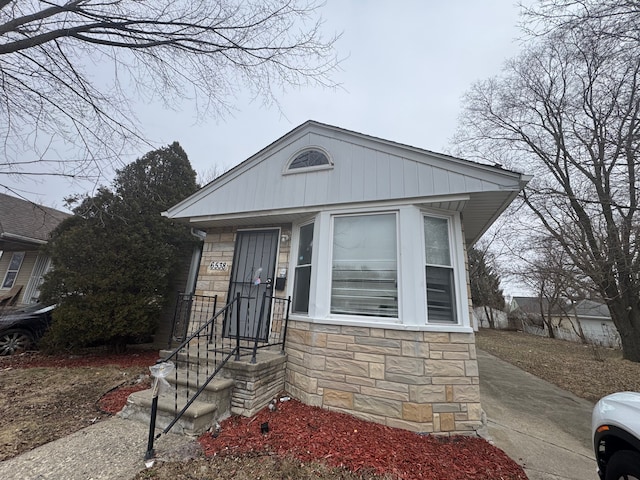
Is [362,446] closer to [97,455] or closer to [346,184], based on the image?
[97,455]

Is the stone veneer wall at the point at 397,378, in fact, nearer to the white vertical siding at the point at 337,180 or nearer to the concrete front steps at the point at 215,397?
the concrete front steps at the point at 215,397

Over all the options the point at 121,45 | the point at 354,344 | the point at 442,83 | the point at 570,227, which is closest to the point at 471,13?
the point at 442,83

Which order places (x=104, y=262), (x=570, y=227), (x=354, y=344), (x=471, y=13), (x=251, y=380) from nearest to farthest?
(x=251, y=380), (x=354, y=344), (x=471, y=13), (x=104, y=262), (x=570, y=227)

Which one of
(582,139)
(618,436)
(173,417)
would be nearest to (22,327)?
(173,417)

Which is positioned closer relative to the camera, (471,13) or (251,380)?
(251,380)

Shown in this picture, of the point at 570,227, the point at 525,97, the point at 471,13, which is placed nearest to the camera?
the point at 471,13

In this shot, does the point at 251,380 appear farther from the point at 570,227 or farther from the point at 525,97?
the point at 525,97

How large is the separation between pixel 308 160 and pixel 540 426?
530cm

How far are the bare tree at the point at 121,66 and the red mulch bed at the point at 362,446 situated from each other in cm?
364

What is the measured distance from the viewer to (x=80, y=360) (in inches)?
231

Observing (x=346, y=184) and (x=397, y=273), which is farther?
(x=346, y=184)

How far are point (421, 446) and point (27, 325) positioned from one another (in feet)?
28.5

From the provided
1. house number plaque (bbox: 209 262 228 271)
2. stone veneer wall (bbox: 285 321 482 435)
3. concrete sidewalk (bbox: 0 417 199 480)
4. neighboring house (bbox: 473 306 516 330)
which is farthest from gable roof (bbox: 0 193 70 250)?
neighboring house (bbox: 473 306 516 330)

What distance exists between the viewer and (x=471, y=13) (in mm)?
4719
